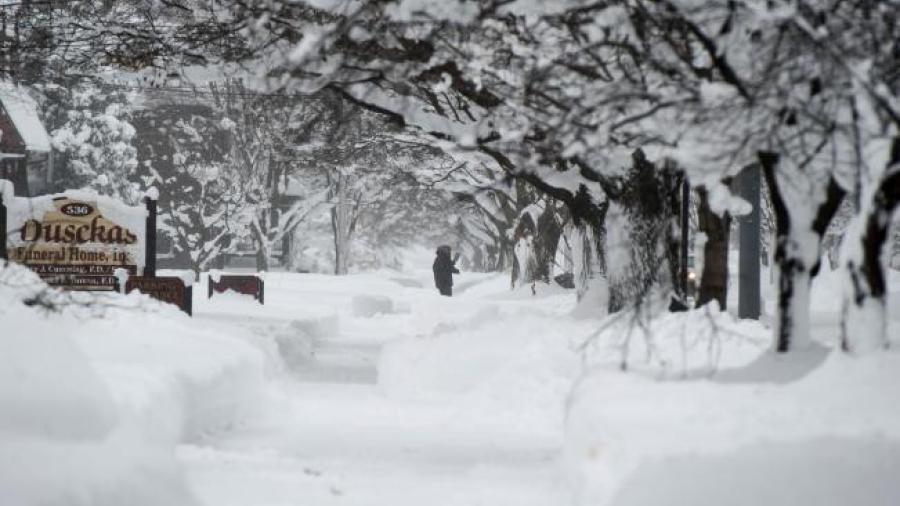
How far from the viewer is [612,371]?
8.30m

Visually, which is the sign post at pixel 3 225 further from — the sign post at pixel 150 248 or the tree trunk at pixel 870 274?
the tree trunk at pixel 870 274

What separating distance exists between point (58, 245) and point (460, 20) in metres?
10.6

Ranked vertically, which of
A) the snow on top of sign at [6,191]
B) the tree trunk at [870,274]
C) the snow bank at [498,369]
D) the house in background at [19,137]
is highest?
the house in background at [19,137]

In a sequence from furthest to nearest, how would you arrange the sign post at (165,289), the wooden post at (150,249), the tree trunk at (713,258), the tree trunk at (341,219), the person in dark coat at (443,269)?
the tree trunk at (341,219), the person in dark coat at (443,269), the wooden post at (150,249), the sign post at (165,289), the tree trunk at (713,258)

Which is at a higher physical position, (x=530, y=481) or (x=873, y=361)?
(x=873, y=361)

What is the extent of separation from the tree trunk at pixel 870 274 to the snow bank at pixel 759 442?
0.71 metres

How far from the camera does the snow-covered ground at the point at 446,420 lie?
238 inches

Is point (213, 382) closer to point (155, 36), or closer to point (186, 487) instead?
point (186, 487)

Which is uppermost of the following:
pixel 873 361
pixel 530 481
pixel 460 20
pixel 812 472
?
pixel 460 20

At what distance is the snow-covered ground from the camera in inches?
238

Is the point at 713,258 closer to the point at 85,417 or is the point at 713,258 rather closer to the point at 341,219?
the point at 85,417

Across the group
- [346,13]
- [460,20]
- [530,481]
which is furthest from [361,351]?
[530,481]

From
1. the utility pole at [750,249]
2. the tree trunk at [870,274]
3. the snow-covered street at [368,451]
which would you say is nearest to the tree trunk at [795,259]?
the tree trunk at [870,274]

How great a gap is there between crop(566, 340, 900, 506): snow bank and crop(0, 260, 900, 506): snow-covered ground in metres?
0.01
